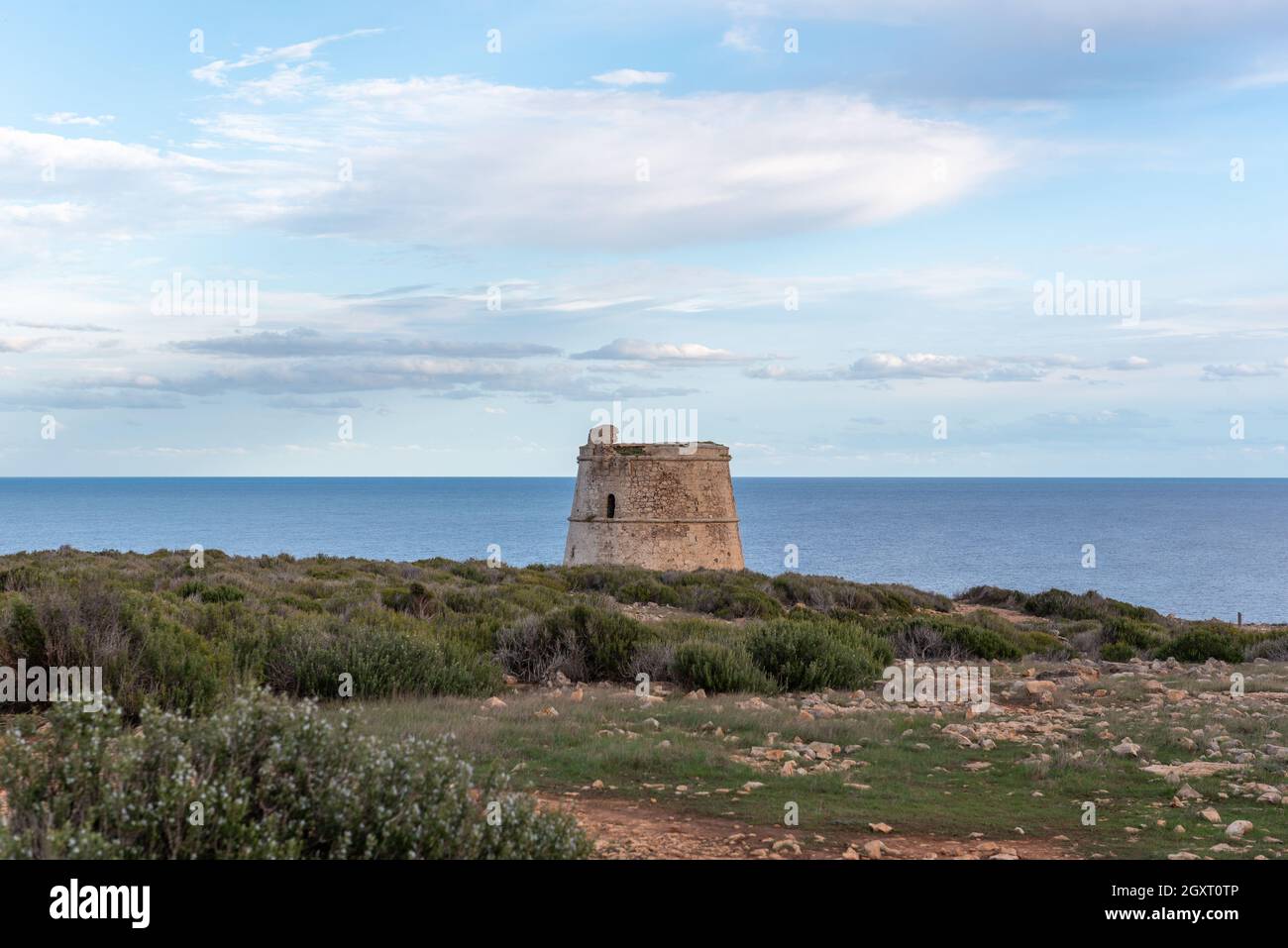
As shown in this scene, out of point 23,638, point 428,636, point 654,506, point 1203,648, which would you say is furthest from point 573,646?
point 654,506

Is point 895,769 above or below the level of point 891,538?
above

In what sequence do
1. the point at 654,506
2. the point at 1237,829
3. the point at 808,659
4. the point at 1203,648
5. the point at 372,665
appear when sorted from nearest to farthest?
the point at 1237,829
the point at 372,665
the point at 808,659
the point at 1203,648
the point at 654,506

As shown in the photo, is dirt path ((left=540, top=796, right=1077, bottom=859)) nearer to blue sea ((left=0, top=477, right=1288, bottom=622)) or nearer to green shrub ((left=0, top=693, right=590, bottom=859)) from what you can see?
green shrub ((left=0, top=693, right=590, bottom=859))

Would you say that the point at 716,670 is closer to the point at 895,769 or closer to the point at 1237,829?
the point at 895,769

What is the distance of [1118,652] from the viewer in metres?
17.5

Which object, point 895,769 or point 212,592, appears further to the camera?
point 212,592

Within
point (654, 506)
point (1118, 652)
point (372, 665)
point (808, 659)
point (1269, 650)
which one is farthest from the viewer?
point (654, 506)

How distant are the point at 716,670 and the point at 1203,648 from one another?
968 cm

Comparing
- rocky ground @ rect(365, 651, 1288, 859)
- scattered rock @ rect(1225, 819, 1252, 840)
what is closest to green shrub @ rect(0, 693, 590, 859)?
rocky ground @ rect(365, 651, 1288, 859)

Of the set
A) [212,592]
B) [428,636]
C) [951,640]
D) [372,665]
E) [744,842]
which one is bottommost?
[951,640]

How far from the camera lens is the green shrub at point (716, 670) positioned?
11.1 meters

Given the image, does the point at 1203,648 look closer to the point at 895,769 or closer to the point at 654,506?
the point at 895,769

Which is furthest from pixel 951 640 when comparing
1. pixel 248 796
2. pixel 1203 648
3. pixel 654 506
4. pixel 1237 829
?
pixel 654 506

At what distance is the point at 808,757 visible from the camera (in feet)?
25.5
